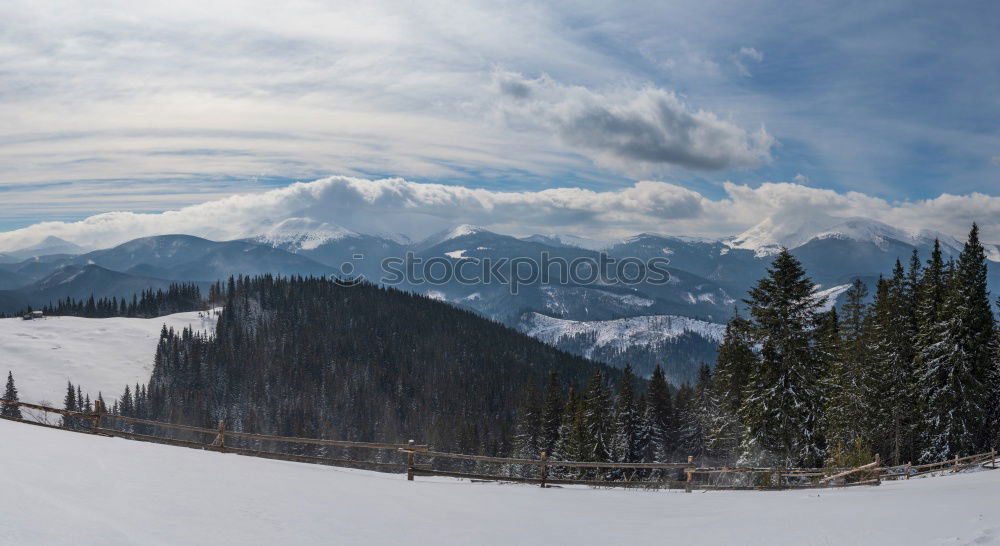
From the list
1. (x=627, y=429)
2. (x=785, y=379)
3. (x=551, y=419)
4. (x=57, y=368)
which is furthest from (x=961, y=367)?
(x=57, y=368)

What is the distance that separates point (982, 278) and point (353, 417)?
559ft

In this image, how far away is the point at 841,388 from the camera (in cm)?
5012

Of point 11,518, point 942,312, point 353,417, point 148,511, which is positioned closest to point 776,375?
point 942,312

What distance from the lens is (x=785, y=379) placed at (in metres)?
38.3

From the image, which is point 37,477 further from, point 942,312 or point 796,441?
point 942,312

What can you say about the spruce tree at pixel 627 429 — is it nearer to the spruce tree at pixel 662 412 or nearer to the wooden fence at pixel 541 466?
the spruce tree at pixel 662 412

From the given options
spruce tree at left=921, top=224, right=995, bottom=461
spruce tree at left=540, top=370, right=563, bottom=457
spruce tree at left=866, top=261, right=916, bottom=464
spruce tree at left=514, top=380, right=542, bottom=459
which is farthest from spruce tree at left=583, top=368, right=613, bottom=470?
spruce tree at left=921, top=224, right=995, bottom=461

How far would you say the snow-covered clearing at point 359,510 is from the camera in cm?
1285

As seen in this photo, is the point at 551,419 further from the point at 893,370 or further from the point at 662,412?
the point at 893,370

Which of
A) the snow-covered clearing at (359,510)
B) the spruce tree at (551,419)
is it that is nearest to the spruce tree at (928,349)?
the snow-covered clearing at (359,510)

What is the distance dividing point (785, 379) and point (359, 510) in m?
31.7

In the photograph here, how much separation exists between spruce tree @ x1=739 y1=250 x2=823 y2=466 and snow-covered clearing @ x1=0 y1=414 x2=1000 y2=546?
14.8 metres

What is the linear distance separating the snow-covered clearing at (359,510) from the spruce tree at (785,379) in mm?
14753

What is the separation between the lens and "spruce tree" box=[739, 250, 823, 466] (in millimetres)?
37938
